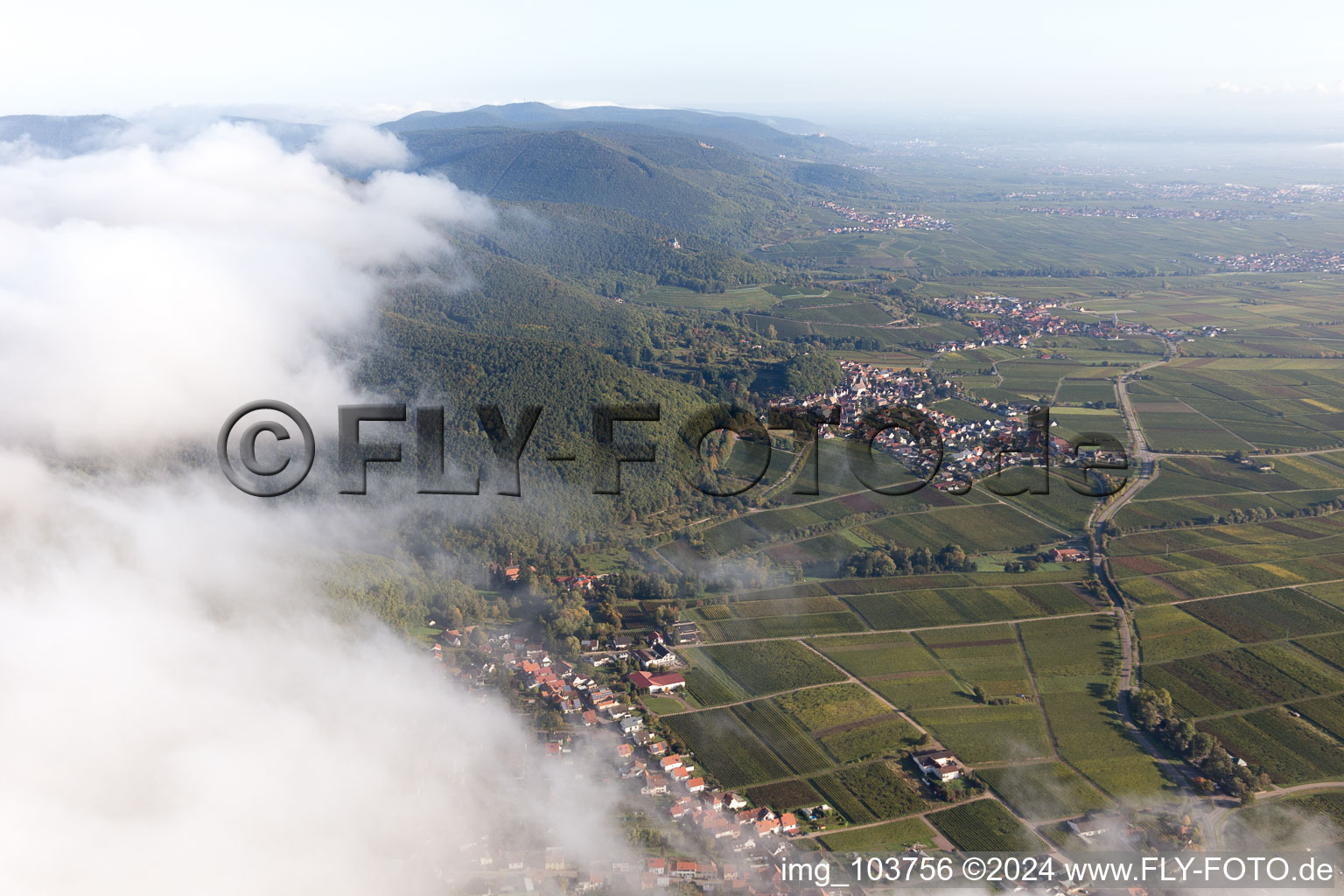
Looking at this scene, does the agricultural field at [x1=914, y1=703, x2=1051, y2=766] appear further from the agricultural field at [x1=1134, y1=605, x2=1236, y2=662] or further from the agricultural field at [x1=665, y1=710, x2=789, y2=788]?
the agricultural field at [x1=1134, y1=605, x2=1236, y2=662]

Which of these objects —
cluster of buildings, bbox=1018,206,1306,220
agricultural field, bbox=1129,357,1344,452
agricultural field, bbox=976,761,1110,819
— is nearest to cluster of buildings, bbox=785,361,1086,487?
agricultural field, bbox=1129,357,1344,452

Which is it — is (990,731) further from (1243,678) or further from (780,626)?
(1243,678)

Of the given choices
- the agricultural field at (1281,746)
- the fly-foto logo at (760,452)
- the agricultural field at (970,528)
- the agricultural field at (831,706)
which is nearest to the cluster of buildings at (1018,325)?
the fly-foto logo at (760,452)

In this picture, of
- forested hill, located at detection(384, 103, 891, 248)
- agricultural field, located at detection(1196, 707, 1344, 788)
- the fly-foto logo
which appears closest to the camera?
agricultural field, located at detection(1196, 707, 1344, 788)

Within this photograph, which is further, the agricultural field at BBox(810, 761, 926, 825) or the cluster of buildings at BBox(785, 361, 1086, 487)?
the cluster of buildings at BBox(785, 361, 1086, 487)

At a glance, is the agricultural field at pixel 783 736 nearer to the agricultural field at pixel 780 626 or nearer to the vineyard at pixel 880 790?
the vineyard at pixel 880 790

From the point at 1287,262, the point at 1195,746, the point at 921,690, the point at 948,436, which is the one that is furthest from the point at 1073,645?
the point at 1287,262
